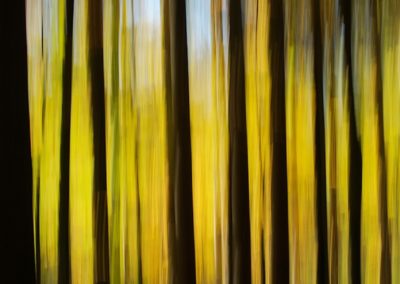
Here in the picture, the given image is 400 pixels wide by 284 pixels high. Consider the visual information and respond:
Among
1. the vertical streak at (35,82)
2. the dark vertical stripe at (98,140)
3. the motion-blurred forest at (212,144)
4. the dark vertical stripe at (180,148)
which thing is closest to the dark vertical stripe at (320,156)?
the motion-blurred forest at (212,144)

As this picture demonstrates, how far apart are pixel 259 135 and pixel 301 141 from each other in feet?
0.24

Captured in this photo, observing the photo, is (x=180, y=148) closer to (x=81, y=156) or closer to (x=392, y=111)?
(x=81, y=156)

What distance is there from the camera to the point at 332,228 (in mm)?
851

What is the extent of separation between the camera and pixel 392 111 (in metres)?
0.85

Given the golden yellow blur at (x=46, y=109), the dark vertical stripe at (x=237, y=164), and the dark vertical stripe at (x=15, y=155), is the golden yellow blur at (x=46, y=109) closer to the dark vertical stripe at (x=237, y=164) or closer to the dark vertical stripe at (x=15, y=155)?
the dark vertical stripe at (x=15, y=155)

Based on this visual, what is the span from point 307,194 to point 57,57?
497 mm

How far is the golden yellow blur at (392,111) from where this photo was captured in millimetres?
847

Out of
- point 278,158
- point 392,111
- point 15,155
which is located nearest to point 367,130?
point 392,111

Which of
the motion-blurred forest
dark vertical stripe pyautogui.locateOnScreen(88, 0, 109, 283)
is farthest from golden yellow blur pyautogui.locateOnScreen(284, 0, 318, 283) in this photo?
dark vertical stripe pyautogui.locateOnScreen(88, 0, 109, 283)

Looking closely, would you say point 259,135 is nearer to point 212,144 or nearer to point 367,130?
point 212,144

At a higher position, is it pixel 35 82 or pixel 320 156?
pixel 35 82

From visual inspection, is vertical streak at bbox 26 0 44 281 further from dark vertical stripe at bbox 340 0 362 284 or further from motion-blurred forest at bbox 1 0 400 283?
dark vertical stripe at bbox 340 0 362 284

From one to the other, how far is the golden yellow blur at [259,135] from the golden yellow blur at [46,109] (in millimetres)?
331

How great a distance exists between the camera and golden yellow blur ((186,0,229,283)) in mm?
844
